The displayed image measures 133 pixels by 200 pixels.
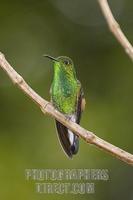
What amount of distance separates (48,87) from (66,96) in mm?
2845

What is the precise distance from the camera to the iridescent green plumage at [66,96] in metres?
2.67

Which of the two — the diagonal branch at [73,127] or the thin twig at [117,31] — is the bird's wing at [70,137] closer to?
the diagonal branch at [73,127]

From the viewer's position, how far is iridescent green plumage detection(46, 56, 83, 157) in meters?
2.67

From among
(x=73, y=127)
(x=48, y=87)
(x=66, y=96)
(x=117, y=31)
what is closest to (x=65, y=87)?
(x=66, y=96)

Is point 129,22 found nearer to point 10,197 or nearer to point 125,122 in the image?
point 125,122

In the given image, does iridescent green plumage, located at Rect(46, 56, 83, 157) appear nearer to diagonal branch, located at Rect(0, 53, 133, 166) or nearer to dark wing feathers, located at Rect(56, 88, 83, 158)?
dark wing feathers, located at Rect(56, 88, 83, 158)

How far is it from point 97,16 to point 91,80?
803 mm

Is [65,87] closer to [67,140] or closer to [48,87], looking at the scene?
[67,140]

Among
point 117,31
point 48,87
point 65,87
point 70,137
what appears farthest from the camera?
point 48,87

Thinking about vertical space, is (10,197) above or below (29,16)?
below

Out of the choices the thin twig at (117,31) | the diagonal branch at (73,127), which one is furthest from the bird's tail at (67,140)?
the thin twig at (117,31)

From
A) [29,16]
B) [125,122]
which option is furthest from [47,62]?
[29,16]

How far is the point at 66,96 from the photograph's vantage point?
2.78 meters

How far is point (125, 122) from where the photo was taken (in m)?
5.94
